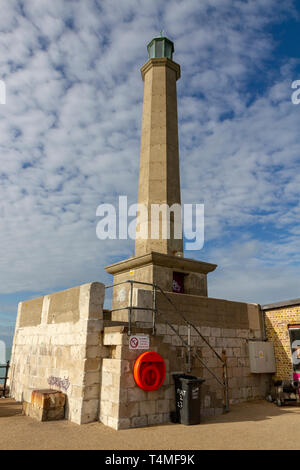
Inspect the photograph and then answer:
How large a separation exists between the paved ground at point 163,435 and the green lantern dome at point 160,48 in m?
15.8

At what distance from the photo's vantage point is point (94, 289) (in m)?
8.16

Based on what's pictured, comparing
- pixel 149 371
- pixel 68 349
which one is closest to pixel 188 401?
pixel 149 371

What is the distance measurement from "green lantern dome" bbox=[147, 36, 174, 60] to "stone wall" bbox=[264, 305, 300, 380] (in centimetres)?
1312

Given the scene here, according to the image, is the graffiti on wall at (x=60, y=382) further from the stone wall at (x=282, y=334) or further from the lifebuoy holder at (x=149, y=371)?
the stone wall at (x=282, y=334)

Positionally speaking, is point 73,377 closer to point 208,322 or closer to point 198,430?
point 198,430

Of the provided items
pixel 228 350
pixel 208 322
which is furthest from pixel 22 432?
pixel 228 350

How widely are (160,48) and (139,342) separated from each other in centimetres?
1480

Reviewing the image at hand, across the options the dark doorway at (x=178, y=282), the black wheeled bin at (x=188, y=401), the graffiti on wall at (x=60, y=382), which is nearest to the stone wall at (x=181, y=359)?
the black wheeled bin at (x=188, y=401)

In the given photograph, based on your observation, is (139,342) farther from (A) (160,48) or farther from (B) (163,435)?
(A) (160,48)

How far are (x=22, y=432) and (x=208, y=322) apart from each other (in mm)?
5894

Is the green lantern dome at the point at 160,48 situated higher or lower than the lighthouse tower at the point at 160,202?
higher

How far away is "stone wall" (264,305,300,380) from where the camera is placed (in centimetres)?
1116

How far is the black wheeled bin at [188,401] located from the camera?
7.25 m
